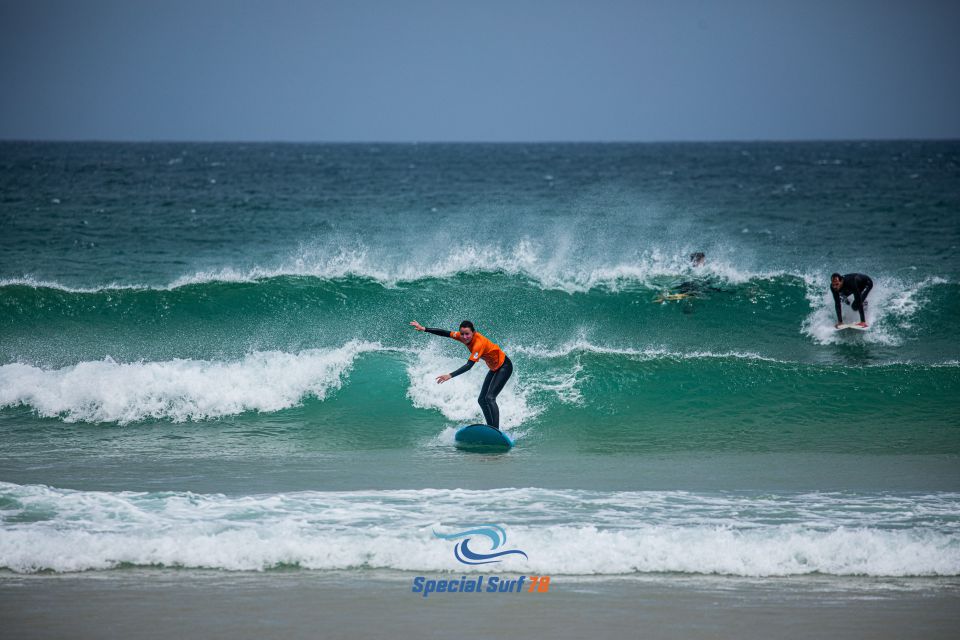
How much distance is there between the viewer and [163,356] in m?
14.7

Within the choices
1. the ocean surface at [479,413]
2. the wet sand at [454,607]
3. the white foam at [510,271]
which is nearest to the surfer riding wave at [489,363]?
the ocean surface at [479,413]

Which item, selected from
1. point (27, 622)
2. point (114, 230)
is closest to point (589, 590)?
point (27, 622)

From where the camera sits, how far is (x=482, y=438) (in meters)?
10.4

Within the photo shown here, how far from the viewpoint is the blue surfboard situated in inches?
408

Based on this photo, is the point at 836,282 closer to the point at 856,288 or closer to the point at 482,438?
the point at 856,288

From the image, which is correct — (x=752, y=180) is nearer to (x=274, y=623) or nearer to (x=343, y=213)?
(x=343, y=213)

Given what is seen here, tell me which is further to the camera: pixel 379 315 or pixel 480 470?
pixel 379 315

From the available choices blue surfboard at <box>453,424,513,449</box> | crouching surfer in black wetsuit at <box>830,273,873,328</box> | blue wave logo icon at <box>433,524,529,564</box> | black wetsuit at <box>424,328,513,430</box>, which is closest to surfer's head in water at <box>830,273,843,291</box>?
crouching surfer in black wetsuit at <box>830,273,873,328</box>

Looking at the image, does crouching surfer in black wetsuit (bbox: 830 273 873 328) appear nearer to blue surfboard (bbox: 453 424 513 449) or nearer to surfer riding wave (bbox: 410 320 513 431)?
surfer riding wave (bbox: 410 320 513 431)

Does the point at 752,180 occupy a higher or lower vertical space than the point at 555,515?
higher

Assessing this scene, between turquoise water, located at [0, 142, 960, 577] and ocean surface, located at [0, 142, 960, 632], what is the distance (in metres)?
0.04

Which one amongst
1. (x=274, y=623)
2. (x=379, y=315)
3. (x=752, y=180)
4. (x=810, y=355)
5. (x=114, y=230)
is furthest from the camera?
(x=752, y=180)

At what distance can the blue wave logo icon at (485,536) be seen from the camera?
711 centimetres

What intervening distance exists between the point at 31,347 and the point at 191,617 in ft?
35.5
